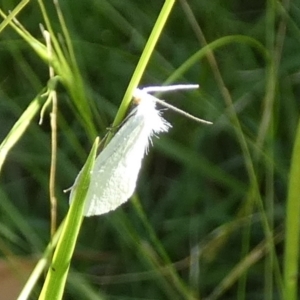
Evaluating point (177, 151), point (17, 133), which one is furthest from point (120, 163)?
point (177, 151)

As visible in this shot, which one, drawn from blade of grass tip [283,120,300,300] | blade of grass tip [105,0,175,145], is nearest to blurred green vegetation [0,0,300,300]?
blade of grass tip [283,120,300,300]

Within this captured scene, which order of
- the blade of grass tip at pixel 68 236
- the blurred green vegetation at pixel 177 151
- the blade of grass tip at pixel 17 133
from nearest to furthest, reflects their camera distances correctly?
the blade of grass tip at pixel 68 236
the blade of grass tip at pixel 17 133
the blurred green vegetation at pixel 177 151

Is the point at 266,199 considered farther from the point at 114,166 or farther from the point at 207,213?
the point at 114,166

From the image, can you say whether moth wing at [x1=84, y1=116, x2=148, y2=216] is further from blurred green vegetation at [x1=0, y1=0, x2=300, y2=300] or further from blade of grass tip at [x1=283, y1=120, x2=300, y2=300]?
blurred green vegetation at [x1=0, y1=0, x2=300, y2=300]

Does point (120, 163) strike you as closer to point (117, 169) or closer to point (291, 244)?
point (117, 169)

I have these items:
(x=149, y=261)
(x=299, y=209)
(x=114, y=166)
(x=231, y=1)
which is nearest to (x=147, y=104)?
(x=114, y=166)

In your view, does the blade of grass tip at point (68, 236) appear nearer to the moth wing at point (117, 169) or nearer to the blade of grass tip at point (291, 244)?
the moth wing at point (117, 169)

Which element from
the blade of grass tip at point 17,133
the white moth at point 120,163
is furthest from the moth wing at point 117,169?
the blade of grass tip at point 17,133

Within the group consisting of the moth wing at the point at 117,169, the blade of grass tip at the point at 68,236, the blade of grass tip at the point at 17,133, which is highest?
the blade of grass tip at the point at 17,133
